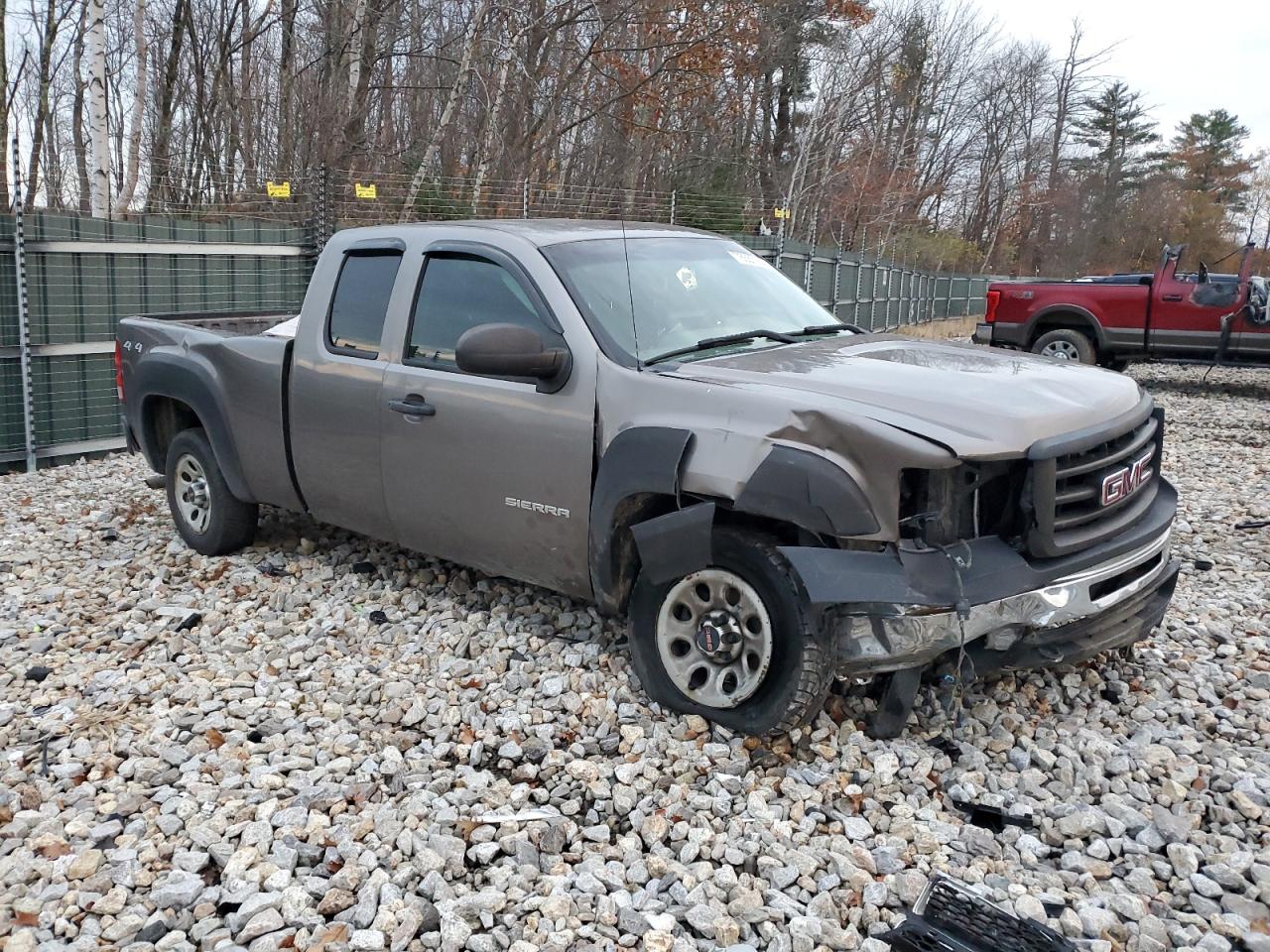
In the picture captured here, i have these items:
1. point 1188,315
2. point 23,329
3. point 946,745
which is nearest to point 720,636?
point 946,745

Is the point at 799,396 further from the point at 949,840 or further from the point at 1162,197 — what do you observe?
the point at 1162,197

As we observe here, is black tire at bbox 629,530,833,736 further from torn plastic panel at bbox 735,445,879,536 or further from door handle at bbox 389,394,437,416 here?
door handle at bbox 389,394,437,416

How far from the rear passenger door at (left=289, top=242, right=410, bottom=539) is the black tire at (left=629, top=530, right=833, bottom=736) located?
2.03 metres

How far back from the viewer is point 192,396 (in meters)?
5.95

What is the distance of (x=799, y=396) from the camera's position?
12.0ft

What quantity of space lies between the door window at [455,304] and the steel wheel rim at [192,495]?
80.4 inches

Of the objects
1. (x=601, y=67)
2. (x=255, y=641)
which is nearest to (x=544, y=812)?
(x=255, y=641)

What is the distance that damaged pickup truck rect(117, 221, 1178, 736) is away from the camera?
347 cm

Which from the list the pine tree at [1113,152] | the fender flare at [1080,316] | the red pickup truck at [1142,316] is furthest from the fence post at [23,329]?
the pine tree at [1113,152]

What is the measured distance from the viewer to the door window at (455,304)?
4578mm

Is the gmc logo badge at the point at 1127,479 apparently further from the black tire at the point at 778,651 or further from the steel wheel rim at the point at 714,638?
the steel wheel rim at the point at 714,638

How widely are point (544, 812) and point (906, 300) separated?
25880mm

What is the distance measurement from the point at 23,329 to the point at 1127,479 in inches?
332

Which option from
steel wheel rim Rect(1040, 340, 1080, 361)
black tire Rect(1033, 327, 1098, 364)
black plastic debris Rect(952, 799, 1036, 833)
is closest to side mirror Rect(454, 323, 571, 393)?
black plastic debris Rect(952, 799, 1036, 833)
